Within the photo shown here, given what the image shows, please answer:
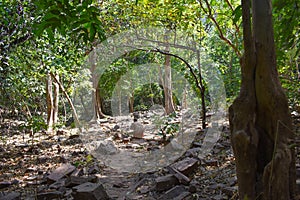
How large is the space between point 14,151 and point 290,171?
7155 mm

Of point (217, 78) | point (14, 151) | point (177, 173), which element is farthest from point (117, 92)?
point (177, 173)

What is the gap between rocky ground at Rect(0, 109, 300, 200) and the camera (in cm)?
364

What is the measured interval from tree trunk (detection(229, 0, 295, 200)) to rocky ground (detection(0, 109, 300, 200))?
0.67 m

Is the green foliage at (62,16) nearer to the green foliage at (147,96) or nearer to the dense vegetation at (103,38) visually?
the dense vegetation at (103,38)

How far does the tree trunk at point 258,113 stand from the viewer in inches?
66.0

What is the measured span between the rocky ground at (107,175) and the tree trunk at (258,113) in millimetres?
668

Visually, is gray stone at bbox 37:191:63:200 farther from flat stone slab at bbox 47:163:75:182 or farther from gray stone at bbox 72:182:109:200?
flat stone slab at bbox 47:163:75:182

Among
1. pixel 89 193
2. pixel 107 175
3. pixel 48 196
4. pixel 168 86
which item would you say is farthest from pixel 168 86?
pixel 89 193

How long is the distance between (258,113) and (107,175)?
4030mm

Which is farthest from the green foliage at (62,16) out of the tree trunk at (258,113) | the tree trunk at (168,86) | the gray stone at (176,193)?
the tree trunk at (168,86)

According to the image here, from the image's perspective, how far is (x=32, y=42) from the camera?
5.72 meters

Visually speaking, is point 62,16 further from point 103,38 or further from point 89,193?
point 89,193

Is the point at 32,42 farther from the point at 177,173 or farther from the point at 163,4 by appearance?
the point at 177,173

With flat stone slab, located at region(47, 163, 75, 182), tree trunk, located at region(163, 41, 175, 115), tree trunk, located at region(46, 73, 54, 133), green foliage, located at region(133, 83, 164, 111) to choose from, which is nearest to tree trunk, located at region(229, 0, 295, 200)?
flat stone slab, located at region(47, 163, 75, 182)
